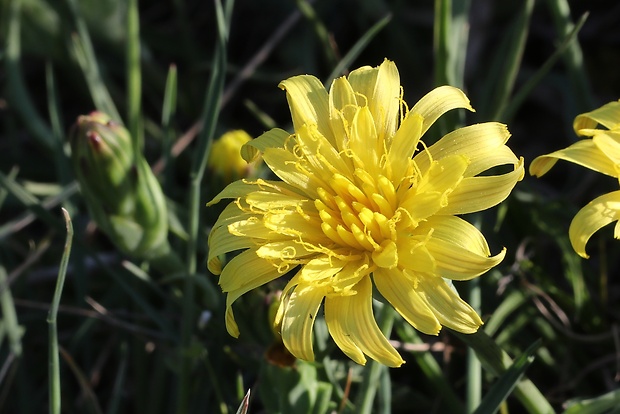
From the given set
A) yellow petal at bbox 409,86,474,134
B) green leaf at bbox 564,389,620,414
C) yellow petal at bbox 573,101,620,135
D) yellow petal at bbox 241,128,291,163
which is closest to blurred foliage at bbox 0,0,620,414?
green leaf at bbox 564,389,620,414

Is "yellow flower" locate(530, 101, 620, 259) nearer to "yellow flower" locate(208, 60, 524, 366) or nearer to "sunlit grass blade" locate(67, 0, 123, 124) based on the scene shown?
"yellow flower" locate(208, 60, 524, 366)

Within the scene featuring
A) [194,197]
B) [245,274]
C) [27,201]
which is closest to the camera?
[245,274]

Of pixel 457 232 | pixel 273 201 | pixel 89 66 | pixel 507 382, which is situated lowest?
pixel 507 382

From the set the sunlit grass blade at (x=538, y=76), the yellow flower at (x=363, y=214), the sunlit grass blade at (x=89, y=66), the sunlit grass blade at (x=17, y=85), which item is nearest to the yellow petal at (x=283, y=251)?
the yellow flower at (x=363, y=214)

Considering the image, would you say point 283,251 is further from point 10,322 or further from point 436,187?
point 10,322

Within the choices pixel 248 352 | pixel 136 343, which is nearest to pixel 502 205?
pixel 248 352

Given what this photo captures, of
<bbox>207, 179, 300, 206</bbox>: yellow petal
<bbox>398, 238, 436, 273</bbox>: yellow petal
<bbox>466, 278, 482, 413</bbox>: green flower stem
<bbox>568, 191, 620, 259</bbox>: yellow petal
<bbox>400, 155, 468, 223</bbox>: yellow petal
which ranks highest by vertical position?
<bbox>207, 179, 300, 206</bbox>: yellow petal

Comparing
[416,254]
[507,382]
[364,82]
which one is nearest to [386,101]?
[364,82]
